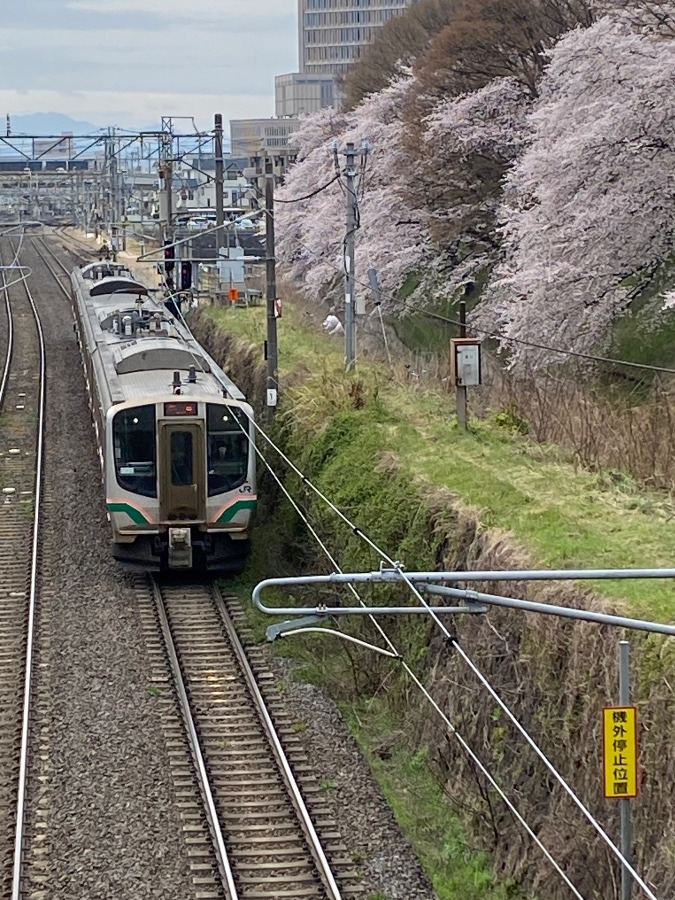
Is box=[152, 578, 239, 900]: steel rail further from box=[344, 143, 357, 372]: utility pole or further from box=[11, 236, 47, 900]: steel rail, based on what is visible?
box=[344, 143, 357, 372]: utility pole

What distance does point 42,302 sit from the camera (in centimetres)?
4131

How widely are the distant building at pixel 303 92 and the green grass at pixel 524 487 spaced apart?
103846 mm

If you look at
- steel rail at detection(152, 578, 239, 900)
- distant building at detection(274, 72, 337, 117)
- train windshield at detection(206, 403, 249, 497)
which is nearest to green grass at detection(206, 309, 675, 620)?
train windshield at detection(206, 403, 249, 497)

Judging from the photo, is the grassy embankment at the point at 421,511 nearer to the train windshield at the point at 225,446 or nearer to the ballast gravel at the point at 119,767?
the ballast gravel at the point at 119,767

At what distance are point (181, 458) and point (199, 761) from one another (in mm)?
4904

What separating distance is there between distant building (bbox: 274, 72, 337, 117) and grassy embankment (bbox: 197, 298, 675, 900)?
341 ft

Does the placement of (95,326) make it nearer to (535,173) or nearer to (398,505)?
(535,173)

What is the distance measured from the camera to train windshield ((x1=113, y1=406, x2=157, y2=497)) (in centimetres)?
1402

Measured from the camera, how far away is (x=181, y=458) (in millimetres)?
14133

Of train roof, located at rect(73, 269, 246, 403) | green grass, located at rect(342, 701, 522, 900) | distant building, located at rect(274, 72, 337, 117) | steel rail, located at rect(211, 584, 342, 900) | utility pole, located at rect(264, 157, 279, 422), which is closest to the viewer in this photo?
green grass, located at rect(342, 701, 522, 900)

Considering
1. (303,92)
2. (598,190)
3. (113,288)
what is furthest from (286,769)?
(303,92)

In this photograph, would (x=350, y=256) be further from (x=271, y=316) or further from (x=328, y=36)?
(x=328, y=36)

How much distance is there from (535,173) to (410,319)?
1066 cm

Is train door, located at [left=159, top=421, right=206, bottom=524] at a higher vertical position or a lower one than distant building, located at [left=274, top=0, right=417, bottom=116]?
lower
